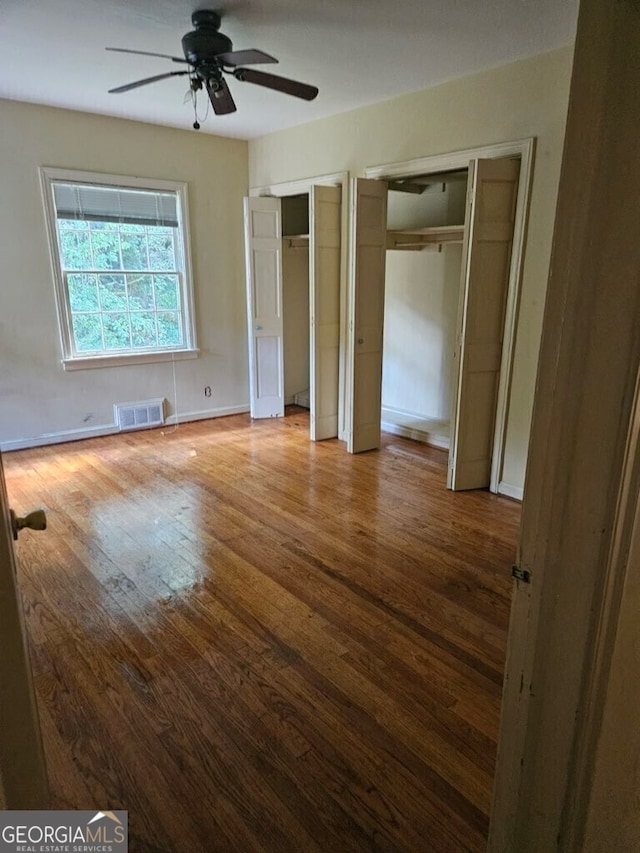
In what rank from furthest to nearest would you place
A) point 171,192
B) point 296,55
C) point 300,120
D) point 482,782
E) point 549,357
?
point 171,192 < point 300,120 < point 296,55 < point 482,782 < point 549,357

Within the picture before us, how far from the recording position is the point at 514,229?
3473mm

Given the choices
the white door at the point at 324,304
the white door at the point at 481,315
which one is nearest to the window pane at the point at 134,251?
the white door at the point at 324,304

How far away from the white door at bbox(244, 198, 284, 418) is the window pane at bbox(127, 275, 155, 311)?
3.21 ft

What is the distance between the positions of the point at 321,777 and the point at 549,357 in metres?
1.51

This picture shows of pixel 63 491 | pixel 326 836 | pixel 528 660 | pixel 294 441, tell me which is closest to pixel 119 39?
pixel 63 491

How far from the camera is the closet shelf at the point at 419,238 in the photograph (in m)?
4.49

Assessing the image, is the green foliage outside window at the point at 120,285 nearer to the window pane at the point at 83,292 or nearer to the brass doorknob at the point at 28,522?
the window pane at the point at 83,292

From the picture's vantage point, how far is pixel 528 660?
0.98m

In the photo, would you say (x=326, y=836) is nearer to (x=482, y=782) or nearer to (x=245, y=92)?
(x=482, y=782)

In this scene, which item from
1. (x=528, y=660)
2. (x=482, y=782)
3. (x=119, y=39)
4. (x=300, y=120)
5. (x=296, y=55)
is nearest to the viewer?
(x=528, y=660)

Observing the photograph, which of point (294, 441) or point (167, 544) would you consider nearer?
point (167, 544)

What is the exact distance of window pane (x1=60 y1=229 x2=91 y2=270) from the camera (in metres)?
4.63

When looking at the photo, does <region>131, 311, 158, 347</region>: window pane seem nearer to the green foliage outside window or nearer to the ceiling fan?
the green foliage outside window

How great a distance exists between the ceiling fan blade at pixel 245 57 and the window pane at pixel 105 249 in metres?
2.49
